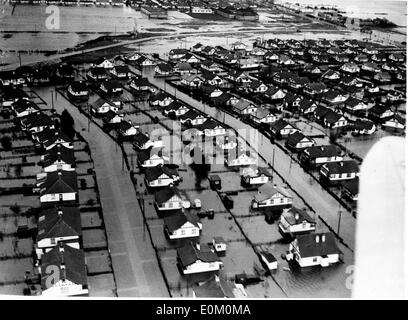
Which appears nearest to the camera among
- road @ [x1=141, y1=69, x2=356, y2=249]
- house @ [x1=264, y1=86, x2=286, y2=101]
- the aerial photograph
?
the aerial photograph

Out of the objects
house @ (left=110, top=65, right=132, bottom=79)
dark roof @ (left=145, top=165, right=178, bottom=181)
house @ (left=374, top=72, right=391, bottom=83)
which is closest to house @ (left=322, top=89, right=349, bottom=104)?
house @ (left=374, top=72, right=391, bottom=83)

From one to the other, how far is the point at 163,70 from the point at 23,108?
1430cm

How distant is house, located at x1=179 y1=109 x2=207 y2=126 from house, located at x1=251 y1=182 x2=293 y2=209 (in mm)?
9700

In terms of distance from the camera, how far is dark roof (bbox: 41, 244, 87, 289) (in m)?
14.0

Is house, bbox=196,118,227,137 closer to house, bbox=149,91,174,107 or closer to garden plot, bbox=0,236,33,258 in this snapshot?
house, bbox=149,91,174,107

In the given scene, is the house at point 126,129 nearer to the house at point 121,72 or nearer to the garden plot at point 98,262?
the garden plot at point 98,262

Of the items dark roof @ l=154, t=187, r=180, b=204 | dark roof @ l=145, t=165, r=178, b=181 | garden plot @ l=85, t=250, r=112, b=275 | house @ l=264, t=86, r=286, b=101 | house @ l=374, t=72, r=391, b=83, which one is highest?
house @ l=374, t=72, r=391, b=83

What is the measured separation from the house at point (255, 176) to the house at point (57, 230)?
23.9ft

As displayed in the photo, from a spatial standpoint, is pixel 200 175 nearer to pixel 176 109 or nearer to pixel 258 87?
pixel 176 109

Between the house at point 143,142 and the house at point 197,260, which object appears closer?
the house at point 197,260

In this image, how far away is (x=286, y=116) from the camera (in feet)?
101

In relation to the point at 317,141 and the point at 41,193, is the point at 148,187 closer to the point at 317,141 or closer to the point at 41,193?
the point at 41,193

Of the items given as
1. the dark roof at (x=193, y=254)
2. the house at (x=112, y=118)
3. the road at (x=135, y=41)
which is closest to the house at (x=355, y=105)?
the house at (x=112, y=118)

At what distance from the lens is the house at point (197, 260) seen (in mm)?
15227
